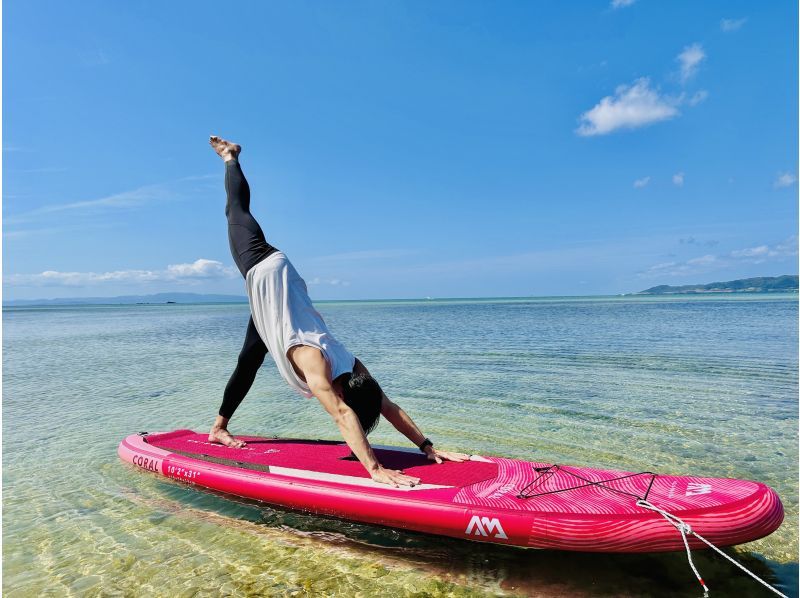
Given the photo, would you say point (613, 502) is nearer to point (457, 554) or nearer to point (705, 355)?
point (457, 554)

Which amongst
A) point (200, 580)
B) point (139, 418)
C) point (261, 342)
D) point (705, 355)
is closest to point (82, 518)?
point (200, 580)

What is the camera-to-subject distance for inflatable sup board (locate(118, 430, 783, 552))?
3035 mm

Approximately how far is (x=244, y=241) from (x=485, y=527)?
3026mm

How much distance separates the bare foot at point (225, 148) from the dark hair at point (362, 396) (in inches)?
95.0

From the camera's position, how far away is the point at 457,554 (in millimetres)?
3586

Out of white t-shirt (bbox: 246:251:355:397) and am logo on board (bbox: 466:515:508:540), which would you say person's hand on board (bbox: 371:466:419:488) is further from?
white t-shirt (bbox: 246:251:355:397)

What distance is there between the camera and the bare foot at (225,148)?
15.7 feet

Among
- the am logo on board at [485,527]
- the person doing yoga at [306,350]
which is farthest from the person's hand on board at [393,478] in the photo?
the am logo on board at [485,527]

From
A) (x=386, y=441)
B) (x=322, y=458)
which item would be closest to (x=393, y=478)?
(x=322, y=458)

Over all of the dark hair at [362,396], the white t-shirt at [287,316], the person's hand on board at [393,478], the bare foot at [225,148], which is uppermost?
the bare foot at [225,148]

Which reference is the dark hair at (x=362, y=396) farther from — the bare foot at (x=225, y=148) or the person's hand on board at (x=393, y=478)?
the bare foot at (x=225, y=148)

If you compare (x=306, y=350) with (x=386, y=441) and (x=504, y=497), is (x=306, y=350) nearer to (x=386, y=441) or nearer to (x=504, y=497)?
(x=504, y=497)

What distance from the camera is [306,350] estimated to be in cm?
408

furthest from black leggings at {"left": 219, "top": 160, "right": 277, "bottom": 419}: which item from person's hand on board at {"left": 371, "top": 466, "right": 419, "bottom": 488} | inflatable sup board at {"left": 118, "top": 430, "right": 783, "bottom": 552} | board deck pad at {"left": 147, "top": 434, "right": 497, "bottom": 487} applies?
person's hand on board at {"left": 371, "top": 466, "right": 419, "bottom": 488}
